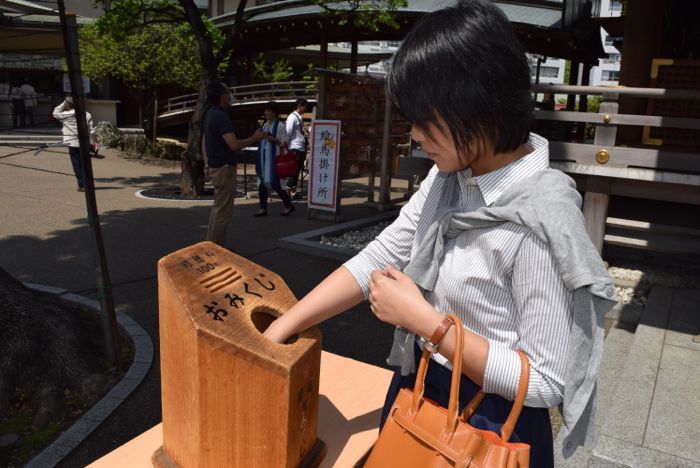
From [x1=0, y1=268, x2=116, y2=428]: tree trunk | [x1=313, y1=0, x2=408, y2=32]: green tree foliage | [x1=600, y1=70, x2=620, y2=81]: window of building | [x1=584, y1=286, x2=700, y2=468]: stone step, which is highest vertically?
[x1=600, y1=70, x2=620, y2=81]: window of building

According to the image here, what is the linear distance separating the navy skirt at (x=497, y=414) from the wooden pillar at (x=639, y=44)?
8.04m

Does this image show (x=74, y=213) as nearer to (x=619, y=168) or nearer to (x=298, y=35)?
(x=619, y=168)

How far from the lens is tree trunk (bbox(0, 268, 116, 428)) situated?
3480 mm

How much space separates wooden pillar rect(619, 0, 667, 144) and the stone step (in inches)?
187

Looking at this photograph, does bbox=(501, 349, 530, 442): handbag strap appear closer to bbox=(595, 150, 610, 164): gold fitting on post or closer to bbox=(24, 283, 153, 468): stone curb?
bbox=(24, 283, 153, 468): stone curb

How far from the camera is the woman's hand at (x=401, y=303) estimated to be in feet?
3.85

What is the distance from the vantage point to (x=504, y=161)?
125 cm

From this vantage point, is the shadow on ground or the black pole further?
the shadow on ground

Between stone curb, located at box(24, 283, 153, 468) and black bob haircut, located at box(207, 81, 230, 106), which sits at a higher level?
black bob haircut, located at box(207, 81, 230, 106)

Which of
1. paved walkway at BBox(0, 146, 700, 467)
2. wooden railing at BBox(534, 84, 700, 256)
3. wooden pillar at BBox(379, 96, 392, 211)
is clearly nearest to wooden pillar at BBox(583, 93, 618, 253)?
wooden railing at BBox(534, 84, 700, 256)

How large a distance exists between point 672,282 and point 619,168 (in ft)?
5.46

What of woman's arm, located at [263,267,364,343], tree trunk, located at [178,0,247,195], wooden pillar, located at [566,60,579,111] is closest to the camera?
woman's arm, located at [263,267,364,343]

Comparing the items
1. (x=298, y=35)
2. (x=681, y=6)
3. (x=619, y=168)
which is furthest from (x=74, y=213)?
(x=298, y=35)

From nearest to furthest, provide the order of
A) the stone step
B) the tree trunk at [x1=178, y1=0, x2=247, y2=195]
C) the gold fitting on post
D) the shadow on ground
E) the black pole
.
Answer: the stone step
the black pole
the shadow on ground
the gold fitting on post
the tree trunk at [x1=178, y1=0, x2=247, y2=195]
